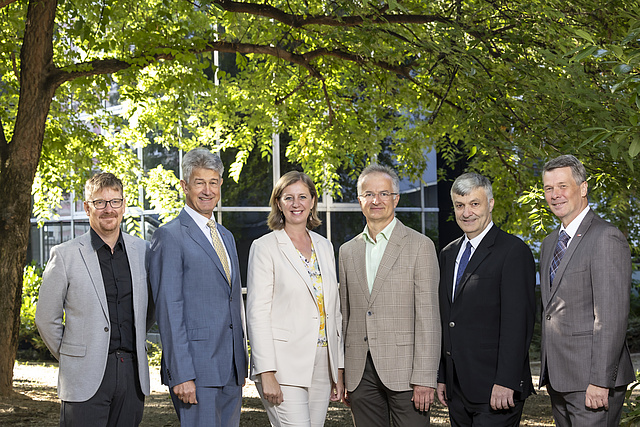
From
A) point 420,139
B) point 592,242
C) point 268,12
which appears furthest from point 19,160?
point 592,242

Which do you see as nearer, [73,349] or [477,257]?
[73,349]

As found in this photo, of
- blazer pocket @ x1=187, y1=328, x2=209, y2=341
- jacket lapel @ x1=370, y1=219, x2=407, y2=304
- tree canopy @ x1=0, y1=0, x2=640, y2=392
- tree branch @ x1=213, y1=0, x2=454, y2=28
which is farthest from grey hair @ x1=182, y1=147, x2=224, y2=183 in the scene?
tree branch @ x1=213, y1=0, x2=454, y2=28

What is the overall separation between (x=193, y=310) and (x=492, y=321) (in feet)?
5.56

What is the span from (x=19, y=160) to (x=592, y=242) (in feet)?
22.1

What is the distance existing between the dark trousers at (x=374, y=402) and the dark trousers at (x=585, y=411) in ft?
2.52

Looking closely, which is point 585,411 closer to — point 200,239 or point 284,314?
point 284,314

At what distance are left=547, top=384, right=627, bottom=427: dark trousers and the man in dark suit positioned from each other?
8.4 inches

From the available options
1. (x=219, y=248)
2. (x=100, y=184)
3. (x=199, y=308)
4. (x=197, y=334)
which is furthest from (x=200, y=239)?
(x=100, y=184)

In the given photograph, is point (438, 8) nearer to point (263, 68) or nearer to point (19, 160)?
point (263, 68)

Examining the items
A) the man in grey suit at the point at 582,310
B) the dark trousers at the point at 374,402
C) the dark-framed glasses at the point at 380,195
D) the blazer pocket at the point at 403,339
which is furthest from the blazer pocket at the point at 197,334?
the man in grey suit at the point at 582,310

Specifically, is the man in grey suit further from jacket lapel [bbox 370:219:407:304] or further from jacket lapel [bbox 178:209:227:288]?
jacket lapel [bbox 178:209:227:288]

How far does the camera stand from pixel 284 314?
3883 mm

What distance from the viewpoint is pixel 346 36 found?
6.76m

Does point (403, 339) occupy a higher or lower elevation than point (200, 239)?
lower
